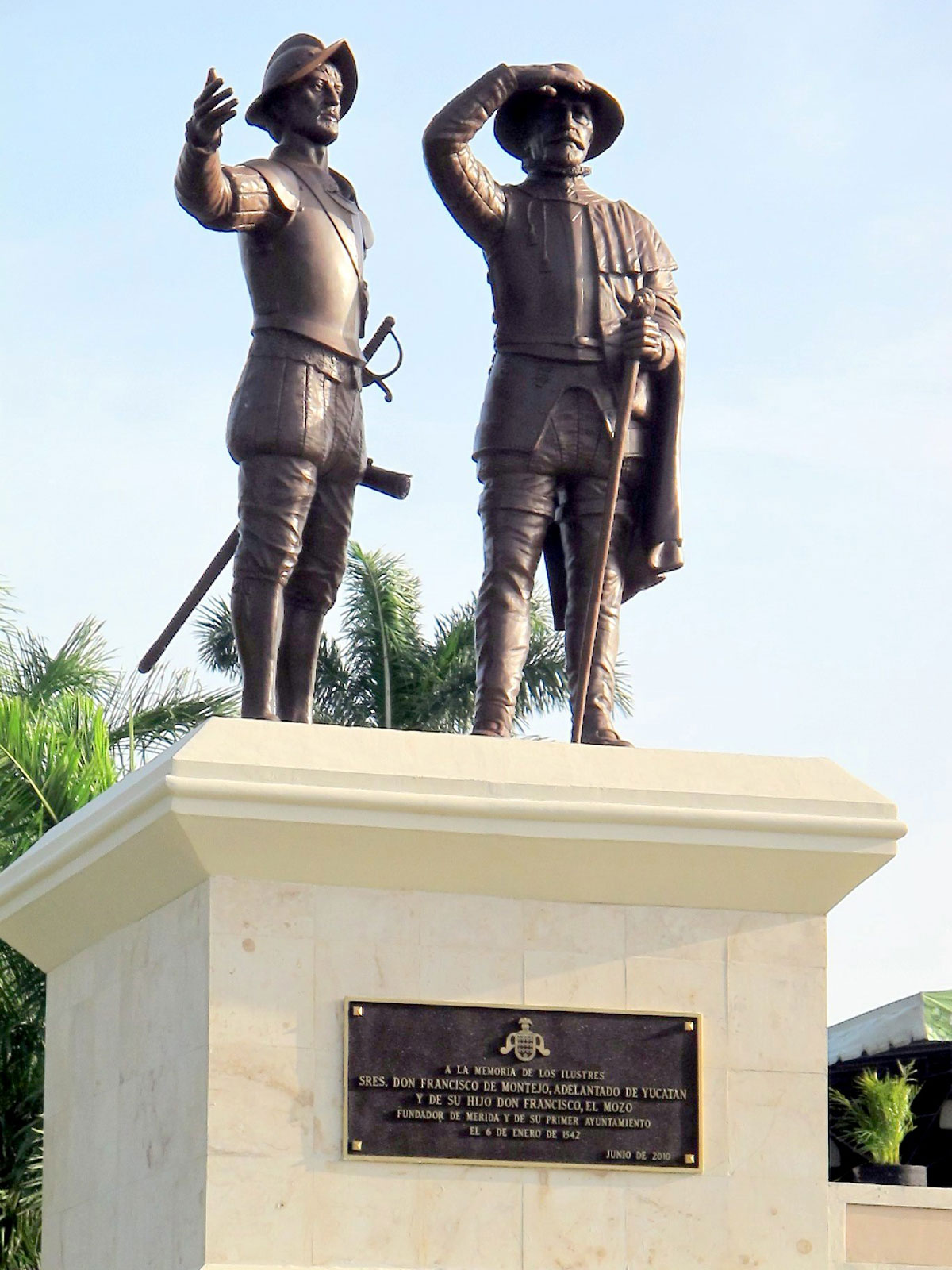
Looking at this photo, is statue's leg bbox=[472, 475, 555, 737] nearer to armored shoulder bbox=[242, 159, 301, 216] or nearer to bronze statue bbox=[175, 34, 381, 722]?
bronze statue bbox=[175, 34, 381, 722]

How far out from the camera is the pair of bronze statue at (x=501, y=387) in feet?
29.1

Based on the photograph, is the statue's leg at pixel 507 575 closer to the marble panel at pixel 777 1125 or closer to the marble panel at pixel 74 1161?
the marble panel at pixel 777 1125

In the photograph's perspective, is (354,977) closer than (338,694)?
Yes

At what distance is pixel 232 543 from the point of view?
9.33m

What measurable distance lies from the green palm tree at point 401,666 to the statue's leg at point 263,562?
13.5 metres

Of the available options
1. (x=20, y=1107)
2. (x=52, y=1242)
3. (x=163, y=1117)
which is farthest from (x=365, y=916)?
(x=20, y=1107)

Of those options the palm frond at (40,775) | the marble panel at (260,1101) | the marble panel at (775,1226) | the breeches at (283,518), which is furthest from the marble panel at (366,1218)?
the palm frond at (40,775)

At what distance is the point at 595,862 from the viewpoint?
8.12m

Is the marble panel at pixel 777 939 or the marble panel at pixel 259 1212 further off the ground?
the marble panel at pixel 777 939

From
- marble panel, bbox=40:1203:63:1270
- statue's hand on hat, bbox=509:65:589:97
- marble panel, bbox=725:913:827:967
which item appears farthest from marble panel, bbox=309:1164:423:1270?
statue's hand on hat, bbox=509:65:589:97

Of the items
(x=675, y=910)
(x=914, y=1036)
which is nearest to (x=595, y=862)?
(x=675, y=910)

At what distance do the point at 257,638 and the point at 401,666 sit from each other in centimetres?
1436

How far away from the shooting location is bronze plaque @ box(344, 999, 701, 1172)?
25.8 ft

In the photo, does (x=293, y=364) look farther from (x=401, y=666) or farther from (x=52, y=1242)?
(x=401, y=666)
